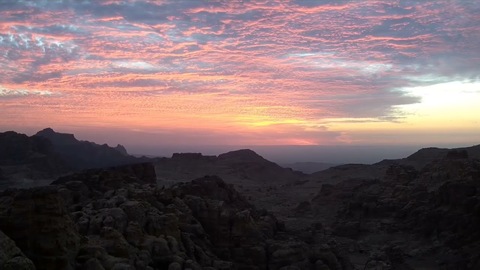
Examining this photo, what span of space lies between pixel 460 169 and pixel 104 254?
3805cm

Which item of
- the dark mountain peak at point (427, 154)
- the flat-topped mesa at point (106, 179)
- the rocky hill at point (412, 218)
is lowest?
the rocky hill at point (412, 218)

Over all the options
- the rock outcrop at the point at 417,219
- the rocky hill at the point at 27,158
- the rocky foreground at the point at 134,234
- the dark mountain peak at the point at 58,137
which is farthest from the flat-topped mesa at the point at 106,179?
the dark mountain peak at the point at 58,137

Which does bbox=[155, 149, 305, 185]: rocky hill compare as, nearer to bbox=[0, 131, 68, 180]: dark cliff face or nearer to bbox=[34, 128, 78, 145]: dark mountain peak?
bbox=[0, 131, 68, 180]: dark cliff face

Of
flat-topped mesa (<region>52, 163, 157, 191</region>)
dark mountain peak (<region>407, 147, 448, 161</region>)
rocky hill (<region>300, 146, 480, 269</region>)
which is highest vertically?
dark mountain peak (<region>407, 147, 448, 161</region>)

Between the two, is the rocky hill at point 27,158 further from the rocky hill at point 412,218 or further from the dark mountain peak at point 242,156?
the rocky hill at point 412,218

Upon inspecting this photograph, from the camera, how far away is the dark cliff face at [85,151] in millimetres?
112500

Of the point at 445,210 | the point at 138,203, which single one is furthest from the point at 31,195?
the point at 445,210

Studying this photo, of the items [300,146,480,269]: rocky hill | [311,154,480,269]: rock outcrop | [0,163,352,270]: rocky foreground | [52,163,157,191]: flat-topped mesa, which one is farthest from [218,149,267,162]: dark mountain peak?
[0,163,352,270]: rocky foreground

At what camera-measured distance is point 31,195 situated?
15914mm

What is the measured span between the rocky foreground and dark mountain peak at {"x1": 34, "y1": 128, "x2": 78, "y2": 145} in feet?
314

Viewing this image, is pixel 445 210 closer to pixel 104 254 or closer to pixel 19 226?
pixel 104 254

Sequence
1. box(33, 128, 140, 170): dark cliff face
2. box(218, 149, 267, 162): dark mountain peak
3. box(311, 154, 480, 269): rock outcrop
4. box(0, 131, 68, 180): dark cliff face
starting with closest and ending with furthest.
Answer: box(311, 154, 480, 269): rock outcrop
box(0, 131, 68, 180): dark cliff face
box(33, 128, 140, 170): dark cliff face
box(218, 149, 267, 162): dark mountain peak

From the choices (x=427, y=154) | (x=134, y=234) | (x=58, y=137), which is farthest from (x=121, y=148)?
(x=134, y=234)

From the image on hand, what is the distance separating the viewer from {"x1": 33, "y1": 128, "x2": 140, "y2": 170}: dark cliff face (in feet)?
369
